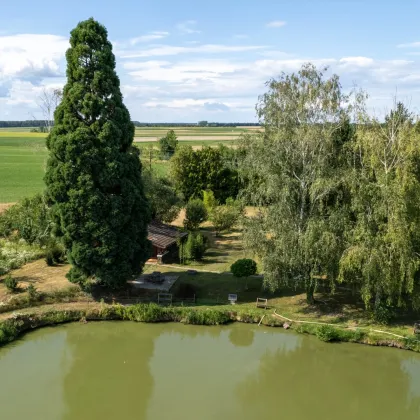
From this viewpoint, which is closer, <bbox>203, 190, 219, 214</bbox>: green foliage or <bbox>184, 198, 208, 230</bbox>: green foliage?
<bbox>184, 198, 208, 230</bbox>: green foliage

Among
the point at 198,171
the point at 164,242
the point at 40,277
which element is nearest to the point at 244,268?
the point at 164,242

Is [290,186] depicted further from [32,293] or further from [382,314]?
[32,293]

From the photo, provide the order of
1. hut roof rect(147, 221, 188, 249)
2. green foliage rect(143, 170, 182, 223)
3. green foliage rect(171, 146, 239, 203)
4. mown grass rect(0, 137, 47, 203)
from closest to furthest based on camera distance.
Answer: hut roof rect(147, 221, 188, 249) < green foliage rect(143, 170, 182, 223) < mown grass rect(0, 137, 47, 203) < green foliage rect(171, 146, 239, 203)

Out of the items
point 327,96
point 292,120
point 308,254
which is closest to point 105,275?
point 308,254

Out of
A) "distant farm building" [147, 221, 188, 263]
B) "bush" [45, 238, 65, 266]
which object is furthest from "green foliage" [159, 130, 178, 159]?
"bush" [45, 238, 65, 266]

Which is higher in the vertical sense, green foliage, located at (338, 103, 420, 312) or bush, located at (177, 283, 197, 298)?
green foliage, located at (338, 103, 420, 312)

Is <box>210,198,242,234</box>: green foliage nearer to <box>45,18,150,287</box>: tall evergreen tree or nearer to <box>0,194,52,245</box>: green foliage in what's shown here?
<box>0,194,52,245</box>: green foliage
